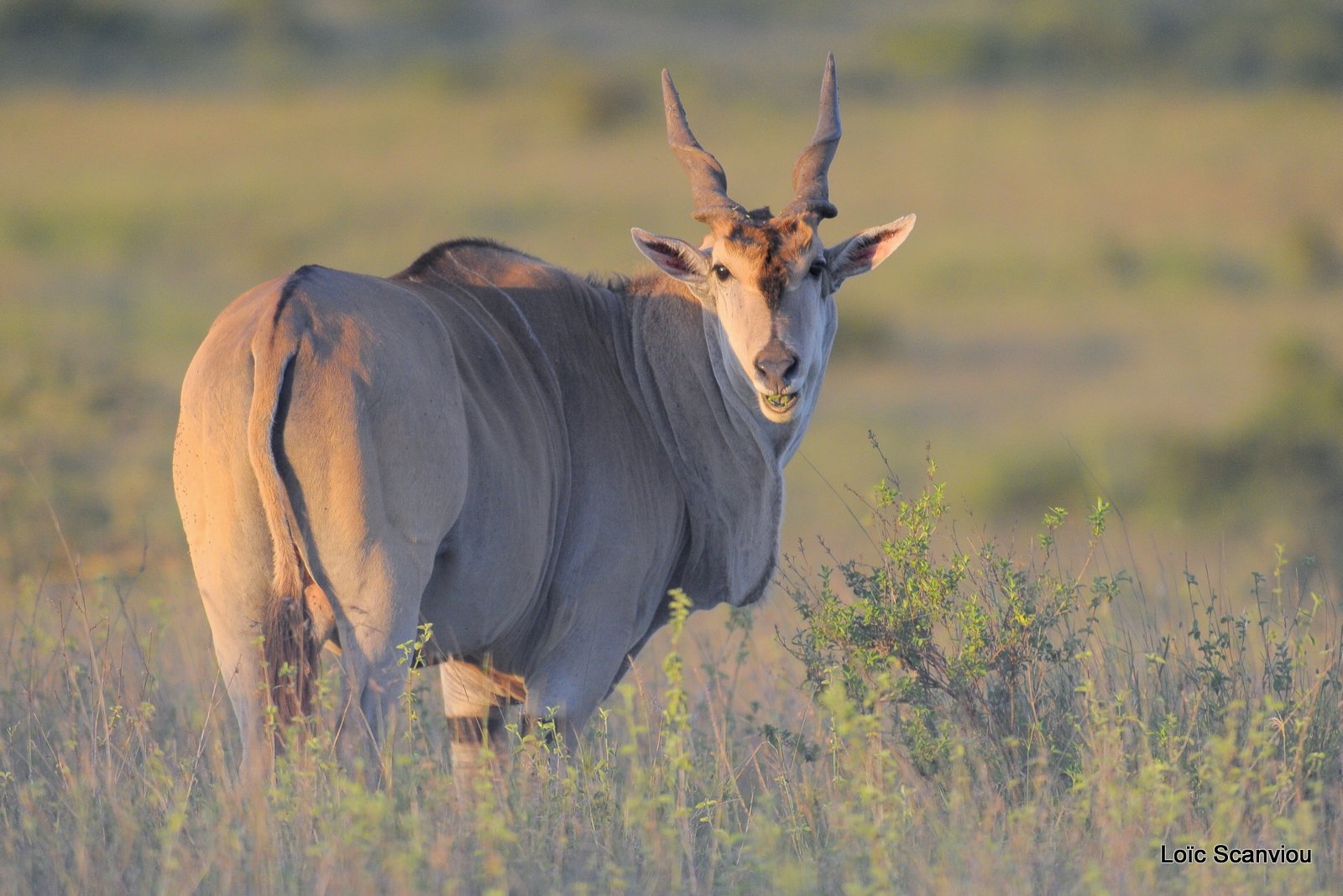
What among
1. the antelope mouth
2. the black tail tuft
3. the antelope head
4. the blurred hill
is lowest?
the black tail tuft

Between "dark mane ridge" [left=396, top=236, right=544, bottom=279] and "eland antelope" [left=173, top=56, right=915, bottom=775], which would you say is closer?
"eland antelope" [left=173, top=56, right=915, bottom=775]

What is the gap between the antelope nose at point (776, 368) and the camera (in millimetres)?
5914

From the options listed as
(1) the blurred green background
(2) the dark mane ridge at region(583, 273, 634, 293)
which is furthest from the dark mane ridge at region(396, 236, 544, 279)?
(1) the blurred green background

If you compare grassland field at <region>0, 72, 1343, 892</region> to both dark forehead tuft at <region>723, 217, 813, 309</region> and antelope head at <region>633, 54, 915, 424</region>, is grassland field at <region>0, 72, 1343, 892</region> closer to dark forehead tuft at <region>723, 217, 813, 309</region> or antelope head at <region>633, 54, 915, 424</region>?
antelope head at <region>633, 54, 915, 424</region>

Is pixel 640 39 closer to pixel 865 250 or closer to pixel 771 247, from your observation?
pixel 865 250

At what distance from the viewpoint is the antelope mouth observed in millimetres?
6008

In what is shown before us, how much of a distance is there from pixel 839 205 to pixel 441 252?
25.8 meters

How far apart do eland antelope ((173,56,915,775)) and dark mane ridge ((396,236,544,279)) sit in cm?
1

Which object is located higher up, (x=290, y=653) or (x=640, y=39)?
(x=640, y=39)

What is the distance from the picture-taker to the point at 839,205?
31.5 metres

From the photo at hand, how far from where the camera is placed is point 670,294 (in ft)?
22.0

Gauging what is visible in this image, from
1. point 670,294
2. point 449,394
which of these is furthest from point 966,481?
point 449,394

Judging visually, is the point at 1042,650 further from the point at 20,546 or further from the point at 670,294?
the point at 20,546

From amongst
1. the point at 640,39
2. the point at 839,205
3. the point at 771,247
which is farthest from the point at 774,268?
the point at 640,39
